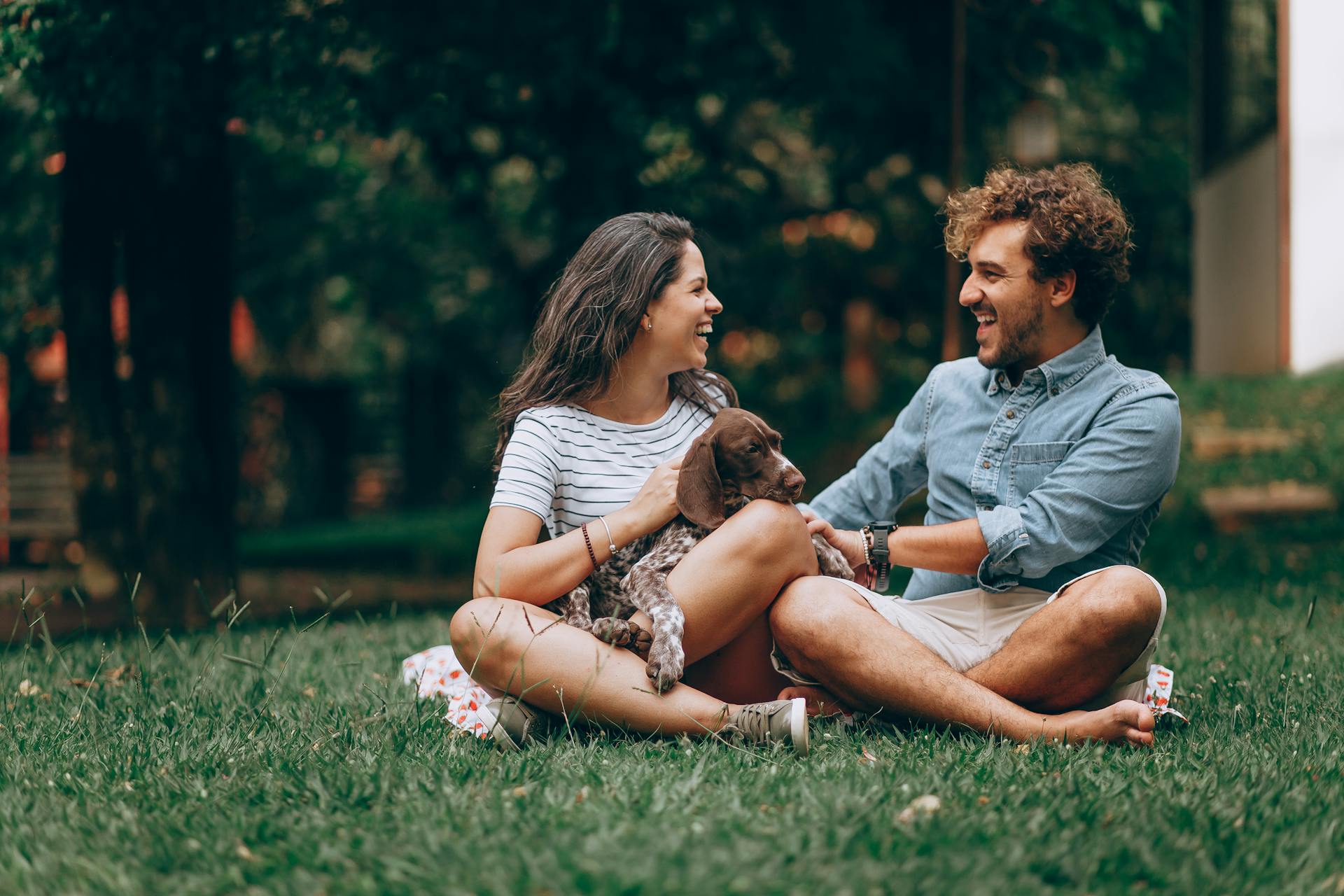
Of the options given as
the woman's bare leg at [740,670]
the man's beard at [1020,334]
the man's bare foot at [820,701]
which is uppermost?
the man's beard at [1020,334]

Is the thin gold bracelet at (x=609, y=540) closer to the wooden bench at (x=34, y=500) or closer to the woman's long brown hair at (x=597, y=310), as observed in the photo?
the woman's long brown hair at (x=597, y=310)

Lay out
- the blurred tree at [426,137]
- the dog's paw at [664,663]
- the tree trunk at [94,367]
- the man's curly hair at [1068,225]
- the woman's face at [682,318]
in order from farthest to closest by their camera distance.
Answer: the tree trunk at [94,367] → the blurred tree at [426,137] → the woman's face at [682,318] → the man's curly hair at [1068,225] → the dog's paw at [664,663]

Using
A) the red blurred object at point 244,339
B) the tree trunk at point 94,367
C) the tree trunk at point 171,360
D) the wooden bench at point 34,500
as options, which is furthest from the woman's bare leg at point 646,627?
the red blurred object at point 244,339

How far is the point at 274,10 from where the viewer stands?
6328mm

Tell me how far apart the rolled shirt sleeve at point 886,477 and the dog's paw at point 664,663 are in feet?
2.88

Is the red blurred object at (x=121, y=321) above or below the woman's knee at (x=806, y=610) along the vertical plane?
above

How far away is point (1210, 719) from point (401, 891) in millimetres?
2469

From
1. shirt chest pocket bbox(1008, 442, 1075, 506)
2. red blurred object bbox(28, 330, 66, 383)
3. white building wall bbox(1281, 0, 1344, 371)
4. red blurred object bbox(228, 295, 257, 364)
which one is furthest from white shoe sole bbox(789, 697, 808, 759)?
red blurred object bbox(228, 295, 257, 364)

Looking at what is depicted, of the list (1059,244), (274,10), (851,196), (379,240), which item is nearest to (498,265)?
(379,240)

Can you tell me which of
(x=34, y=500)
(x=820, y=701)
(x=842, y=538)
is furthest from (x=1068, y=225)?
(x=34, y=500)

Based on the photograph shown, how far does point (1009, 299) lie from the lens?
11.6ft

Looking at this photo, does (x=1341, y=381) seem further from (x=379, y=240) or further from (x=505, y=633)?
(x=379, y=240)

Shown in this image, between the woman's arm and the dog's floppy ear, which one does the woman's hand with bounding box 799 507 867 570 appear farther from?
Result: the woman's arm

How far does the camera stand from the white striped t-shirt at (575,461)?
354 cm
